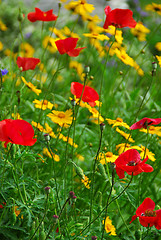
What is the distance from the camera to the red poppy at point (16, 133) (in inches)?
28.1

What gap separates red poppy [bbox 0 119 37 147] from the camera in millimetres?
713

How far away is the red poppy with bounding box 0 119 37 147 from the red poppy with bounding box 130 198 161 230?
11.1 inches

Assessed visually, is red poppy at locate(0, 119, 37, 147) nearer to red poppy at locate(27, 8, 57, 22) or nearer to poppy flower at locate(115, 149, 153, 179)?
poppy flower at locate(115, 149, 153, 179)

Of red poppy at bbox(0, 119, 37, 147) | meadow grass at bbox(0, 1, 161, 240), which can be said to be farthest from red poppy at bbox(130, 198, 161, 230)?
red poppy at bbox(0, 119, 37, 147)

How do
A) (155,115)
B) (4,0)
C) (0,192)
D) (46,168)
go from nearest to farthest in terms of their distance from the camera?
(0,192)
(46,168)
(155,115)
(4,0)

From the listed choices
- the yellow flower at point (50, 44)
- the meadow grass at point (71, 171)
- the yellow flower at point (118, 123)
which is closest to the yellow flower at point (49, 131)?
the meadow grass at point (71, 171)

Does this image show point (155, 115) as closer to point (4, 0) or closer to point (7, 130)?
point (7, 130)

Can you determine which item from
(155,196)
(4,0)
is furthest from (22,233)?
(4,0)

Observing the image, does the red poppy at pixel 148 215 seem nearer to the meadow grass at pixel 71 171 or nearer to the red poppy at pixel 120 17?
the meadow grass at pixel 71 171

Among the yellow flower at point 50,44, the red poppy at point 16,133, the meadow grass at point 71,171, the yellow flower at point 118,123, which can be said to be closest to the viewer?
the red poppy at point 16,133

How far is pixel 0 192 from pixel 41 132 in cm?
24

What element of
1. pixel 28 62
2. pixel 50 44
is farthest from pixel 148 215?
pixel 50 44

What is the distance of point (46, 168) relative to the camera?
1.22m

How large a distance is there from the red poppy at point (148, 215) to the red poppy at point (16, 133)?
28cm
